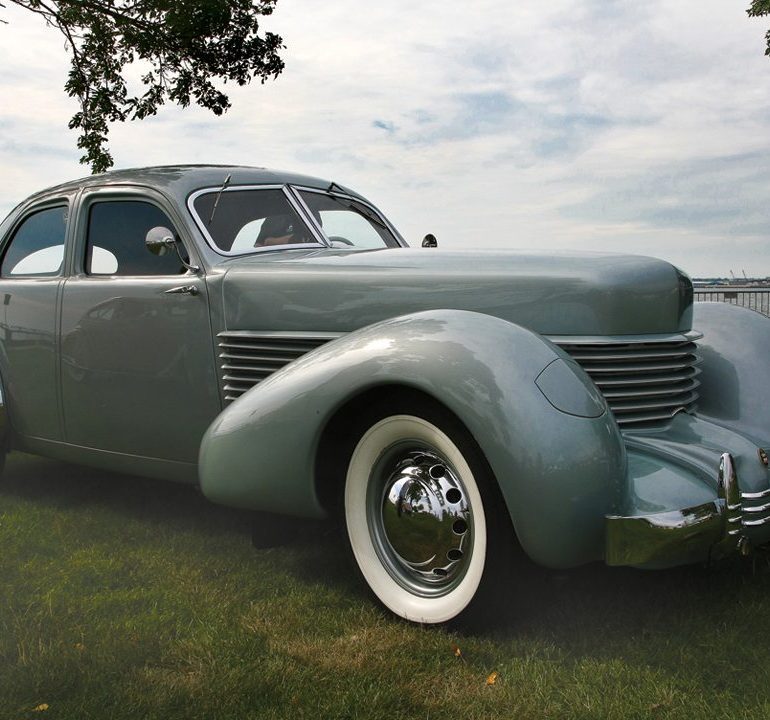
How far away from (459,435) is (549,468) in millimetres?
350

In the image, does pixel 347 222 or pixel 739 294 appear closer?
pixel 347 222

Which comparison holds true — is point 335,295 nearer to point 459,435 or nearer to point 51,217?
point 459,435

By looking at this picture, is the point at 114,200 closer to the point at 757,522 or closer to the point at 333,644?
the point at 333,644

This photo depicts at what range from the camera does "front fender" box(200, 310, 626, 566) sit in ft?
9.29

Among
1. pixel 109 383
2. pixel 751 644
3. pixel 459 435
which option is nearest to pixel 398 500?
pixel 459 435

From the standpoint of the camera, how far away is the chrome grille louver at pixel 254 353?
156 inches

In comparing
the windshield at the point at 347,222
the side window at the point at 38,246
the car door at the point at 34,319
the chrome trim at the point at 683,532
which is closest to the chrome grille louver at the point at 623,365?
the chrome trim at the point at 683,532

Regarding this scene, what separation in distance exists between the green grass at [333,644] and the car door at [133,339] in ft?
2.25

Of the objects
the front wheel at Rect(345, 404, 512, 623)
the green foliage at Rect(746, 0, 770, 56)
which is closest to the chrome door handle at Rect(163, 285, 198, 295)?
the front wheel at Rect(345, 404, 512, 623)

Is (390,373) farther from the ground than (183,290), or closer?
closer

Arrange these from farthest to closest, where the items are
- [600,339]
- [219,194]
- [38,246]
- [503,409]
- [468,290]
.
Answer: [38,246] < [219,194] < [468,290] < [600,339] < [503,409]

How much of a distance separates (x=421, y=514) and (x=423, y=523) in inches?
1.3

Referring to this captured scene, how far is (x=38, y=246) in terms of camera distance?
5371 millimetres

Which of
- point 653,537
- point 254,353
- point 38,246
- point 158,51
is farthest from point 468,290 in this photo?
point 158,51
